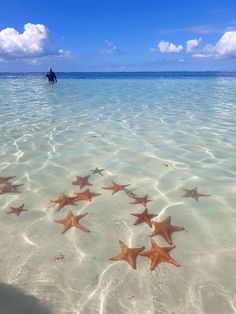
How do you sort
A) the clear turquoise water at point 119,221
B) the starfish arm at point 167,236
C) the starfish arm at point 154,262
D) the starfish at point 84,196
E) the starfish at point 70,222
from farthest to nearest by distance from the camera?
1. the starfish at point 84,196
2. the starfish at point 70,222
3. the starfish arm at point 167,236
4. the starfish arm at point 154,262
5. the clear turquoise water at point 119,221

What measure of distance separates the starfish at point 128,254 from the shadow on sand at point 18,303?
1144mm

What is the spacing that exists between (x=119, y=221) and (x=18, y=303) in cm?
217

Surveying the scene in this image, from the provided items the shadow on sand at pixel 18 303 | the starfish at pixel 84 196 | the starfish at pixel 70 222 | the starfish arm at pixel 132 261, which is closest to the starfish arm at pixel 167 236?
the starfish arm at pixel 132 261

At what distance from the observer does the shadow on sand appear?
11.6 feet

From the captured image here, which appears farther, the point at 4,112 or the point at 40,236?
the point at 4,112

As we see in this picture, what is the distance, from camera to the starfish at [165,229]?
15.8 ft

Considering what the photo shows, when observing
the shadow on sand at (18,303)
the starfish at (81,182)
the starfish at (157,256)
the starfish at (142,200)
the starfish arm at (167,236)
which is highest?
the starfish at (157,256)

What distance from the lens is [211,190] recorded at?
6379 mm

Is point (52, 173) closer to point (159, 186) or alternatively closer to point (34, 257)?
point (159, 186)

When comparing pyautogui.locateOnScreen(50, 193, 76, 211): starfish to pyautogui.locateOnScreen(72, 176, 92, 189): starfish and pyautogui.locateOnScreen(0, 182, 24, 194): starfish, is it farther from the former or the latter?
pyautogui.locateOnScreen(0, 182, 24, 194): starfish

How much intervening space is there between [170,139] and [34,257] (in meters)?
6.65

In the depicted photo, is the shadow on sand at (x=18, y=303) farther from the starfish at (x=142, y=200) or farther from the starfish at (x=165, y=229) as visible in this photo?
the starfish at (x=142, y=200)

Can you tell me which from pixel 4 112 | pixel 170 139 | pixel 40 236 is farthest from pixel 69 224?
pixel 4 112

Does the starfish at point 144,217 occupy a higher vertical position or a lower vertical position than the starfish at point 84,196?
higher
